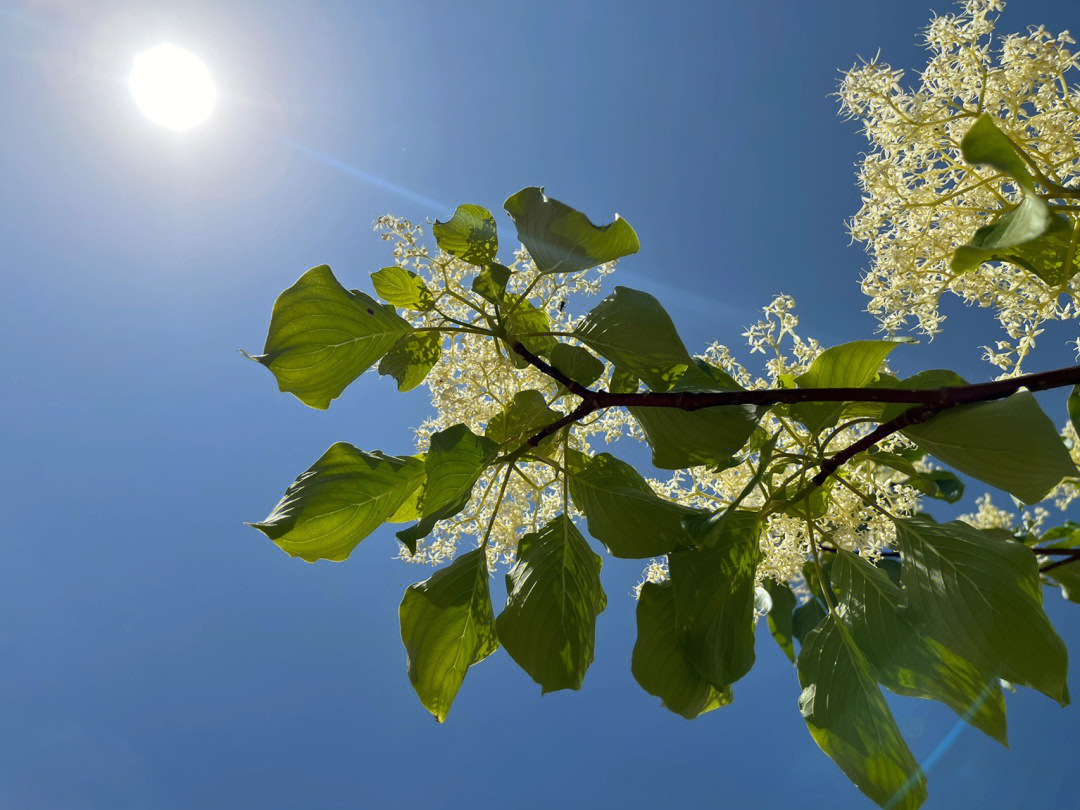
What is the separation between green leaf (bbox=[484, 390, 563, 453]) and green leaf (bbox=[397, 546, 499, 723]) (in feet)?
0.50

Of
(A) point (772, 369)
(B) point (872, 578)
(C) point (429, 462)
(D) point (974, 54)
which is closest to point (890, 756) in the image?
(B) point (872, 578)

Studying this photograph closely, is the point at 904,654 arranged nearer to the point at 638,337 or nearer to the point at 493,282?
the point at 638,337

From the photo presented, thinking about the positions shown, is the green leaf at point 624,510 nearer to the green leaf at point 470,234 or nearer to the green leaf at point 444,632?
the green leaf at point 444,632

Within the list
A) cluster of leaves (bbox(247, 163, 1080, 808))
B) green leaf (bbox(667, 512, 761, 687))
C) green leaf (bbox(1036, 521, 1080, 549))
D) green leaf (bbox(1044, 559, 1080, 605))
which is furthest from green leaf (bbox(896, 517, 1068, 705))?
green leaf (bbox(1036, 521, 1080, 549))

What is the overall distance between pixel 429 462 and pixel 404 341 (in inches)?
10.3

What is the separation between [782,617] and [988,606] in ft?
3.36

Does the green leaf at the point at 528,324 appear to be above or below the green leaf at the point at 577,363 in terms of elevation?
above

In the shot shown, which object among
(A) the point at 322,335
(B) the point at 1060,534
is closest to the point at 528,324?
(A) the point at 322,335

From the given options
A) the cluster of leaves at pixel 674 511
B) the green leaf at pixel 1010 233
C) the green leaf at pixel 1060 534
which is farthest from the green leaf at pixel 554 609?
the green leaf at pixel 1060 534

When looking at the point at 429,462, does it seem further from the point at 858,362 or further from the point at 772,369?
the point at 772,369

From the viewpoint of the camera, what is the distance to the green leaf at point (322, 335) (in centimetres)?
85

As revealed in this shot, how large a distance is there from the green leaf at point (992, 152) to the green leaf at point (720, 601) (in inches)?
15.7

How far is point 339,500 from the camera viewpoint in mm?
830

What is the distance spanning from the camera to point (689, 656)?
776 millimetres
